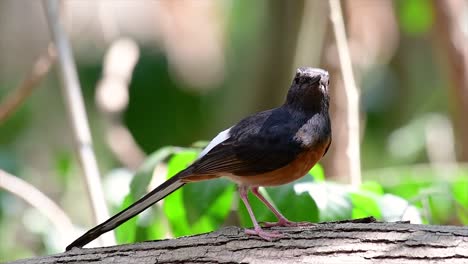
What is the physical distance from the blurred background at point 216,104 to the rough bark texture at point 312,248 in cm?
35

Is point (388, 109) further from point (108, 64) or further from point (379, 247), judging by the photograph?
point (379, 247)

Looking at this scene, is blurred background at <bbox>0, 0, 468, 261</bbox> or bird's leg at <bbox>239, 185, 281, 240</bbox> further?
blurred background at <bbox>0, 0, 468, 261</bbox>

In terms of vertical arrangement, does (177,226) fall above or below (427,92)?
below

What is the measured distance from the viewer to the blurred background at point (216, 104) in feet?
10.9

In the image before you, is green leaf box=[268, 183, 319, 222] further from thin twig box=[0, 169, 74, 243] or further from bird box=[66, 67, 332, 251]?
thin twig box=[0, 169, 74, 243]

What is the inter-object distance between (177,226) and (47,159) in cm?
690

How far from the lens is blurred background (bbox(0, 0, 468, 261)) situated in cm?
332

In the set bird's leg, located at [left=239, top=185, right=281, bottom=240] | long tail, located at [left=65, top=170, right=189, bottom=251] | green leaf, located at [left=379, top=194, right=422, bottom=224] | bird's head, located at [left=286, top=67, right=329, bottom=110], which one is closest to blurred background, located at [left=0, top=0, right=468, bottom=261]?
green leaf, located at [left=379, top=194, right=422, bottom=224]

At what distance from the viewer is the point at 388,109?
825 centimetres

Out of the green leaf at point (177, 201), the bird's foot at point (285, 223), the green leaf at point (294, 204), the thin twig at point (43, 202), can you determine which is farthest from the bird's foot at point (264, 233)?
the thin twig at point (43, 202)

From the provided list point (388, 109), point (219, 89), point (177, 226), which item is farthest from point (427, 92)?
point (177, 226)

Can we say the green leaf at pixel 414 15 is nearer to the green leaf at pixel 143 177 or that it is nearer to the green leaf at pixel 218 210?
the green leaf at pixel 218 210

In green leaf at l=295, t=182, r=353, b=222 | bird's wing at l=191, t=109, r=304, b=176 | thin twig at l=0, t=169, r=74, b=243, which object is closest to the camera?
Answer: bird's wing at l=191, t=109, r=304, b=176

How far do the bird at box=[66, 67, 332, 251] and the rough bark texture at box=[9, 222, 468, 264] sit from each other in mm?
131
